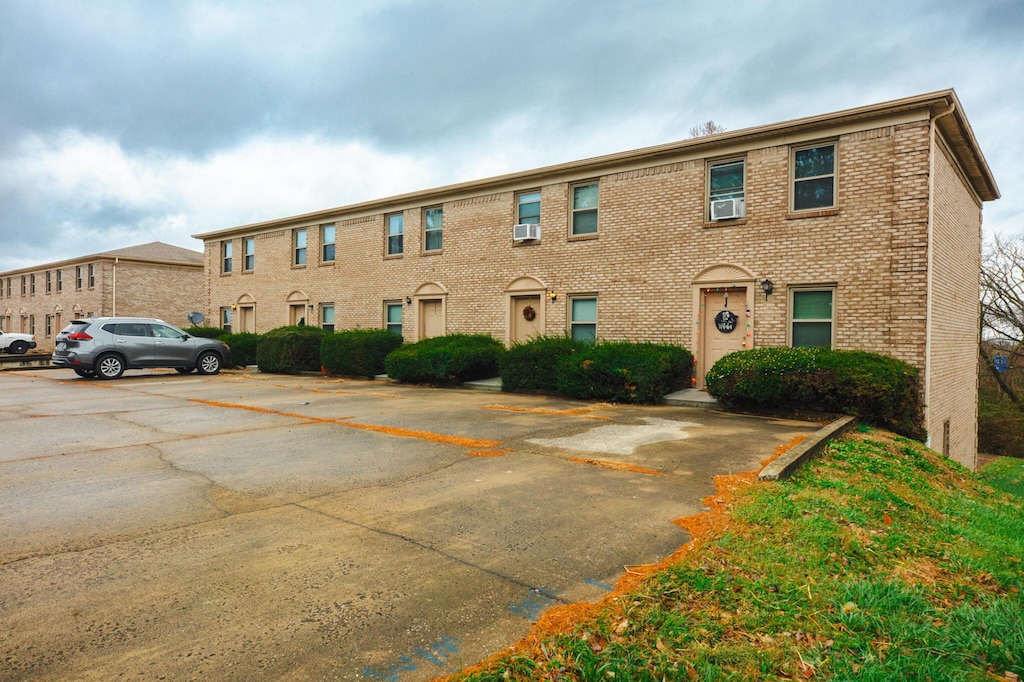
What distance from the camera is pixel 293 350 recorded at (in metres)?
19.2

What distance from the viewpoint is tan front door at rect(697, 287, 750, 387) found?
12.6 m

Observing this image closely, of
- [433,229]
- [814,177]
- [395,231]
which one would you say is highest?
[395,231]

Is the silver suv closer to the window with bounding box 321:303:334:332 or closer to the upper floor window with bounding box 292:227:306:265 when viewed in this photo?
the window with bounding box 321:303:334:332

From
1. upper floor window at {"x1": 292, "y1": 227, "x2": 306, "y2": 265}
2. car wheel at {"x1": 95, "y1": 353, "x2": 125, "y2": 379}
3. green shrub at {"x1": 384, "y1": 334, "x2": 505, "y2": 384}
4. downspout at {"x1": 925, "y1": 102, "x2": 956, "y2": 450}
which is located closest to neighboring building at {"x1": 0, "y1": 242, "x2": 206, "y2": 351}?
upper floor window at {"x1": 292, "y1": 227, "x2": 306, "y2": 265}

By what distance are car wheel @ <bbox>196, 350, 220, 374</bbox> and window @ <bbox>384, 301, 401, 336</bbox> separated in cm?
556

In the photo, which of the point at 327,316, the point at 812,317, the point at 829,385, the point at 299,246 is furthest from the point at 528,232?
the point at 299,246

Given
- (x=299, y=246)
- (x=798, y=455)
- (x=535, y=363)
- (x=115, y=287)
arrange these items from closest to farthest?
1. (x=798, y=455)
2. (x=535, y=363)
3. (x=299, y=246)
4. (x=115, y=287)

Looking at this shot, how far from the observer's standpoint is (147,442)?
283 inches

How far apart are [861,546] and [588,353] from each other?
340 inches

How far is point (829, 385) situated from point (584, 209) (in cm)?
788

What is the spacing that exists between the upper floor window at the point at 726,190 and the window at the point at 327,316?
13938 millimetres

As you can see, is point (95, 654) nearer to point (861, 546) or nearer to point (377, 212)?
point (861, 546)

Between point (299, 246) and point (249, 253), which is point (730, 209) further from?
point (249, 253)

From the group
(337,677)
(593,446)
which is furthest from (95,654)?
(593,446)
